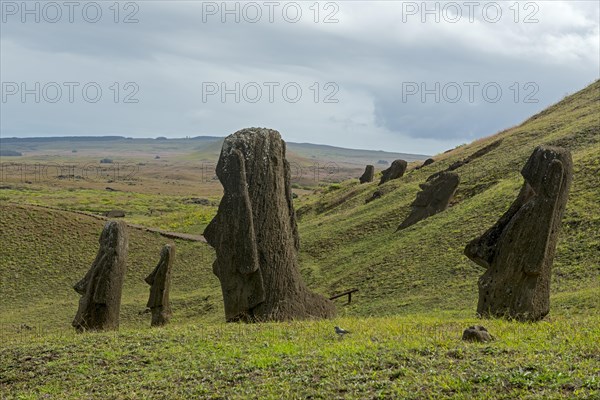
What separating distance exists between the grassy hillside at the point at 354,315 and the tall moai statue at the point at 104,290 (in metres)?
1.17

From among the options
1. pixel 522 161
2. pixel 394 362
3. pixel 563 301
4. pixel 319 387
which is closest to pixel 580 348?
pixel 394 362

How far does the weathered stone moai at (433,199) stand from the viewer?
3725 cm

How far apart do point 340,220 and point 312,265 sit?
958 cm

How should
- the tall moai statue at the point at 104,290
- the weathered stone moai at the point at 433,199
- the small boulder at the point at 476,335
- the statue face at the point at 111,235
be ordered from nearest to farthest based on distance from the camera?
1. the small boulder at the point at 476,335
2. the tall moai statue at the point at 104,290
3. the statue face at the point at 111,235
4. the weathered stone moai at the point at 433,199

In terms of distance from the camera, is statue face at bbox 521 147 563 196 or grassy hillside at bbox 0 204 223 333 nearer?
statue face at bbox 521 147 563 196

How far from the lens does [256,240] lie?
54.8ft

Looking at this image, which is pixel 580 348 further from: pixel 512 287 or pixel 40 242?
pixel 40 242

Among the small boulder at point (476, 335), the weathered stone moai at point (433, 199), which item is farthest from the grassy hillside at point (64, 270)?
the small boulder at point (476, 335)

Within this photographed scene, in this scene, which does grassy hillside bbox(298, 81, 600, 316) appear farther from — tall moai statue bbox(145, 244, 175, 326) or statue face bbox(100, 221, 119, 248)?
statue face bbox(100, 221, 119, 248)

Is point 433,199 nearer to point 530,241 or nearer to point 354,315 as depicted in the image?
point 354,315

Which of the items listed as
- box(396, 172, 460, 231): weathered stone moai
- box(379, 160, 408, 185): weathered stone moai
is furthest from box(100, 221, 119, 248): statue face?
box(379, 160, 408, 185): weathered stone moai

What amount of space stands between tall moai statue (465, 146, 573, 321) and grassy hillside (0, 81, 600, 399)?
711 millimetres

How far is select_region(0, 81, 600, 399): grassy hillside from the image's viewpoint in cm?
989

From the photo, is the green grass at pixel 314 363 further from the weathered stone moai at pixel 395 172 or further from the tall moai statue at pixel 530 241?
the weathered stone moai at pixel 395 172
